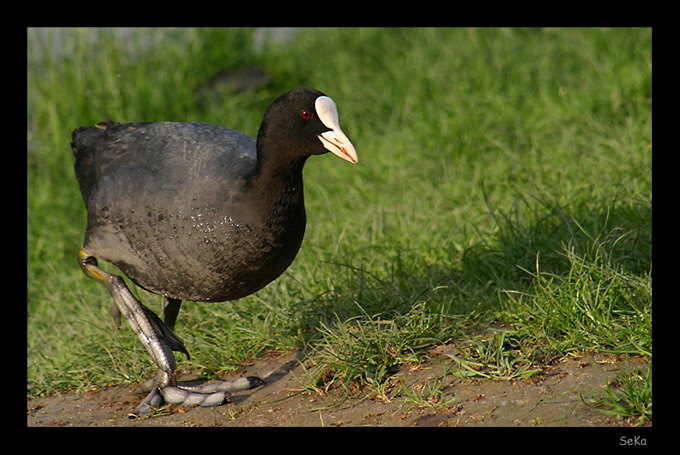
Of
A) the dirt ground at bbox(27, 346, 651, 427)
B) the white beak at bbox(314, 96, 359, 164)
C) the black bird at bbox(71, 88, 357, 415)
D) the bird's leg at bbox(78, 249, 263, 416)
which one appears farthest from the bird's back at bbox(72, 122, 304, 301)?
the dirt ground at bbox(27, 346, 651, 427)

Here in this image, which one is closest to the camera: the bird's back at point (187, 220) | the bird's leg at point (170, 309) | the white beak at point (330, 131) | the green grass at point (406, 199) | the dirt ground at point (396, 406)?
the dirt ground at point (396, 406)

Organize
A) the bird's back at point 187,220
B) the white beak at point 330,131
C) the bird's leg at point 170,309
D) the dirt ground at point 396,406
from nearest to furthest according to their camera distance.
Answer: the dirt ground at point 396,406 < the white beak at point 330,131 < the bird's back at point 187,220 < the bird's leg at point 170,309

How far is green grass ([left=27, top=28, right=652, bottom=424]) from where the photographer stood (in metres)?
3.51

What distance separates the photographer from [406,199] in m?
5.37

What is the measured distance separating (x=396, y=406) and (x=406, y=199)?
2.39m

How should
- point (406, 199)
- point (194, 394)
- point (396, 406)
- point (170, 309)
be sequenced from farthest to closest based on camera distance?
point (406, 199), point (170, 309), point (194, 394), point (396, 406)

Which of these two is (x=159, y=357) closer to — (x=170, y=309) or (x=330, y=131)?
(x=170, y=309)

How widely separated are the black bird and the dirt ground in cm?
15

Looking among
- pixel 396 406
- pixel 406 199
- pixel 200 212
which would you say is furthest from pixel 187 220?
pixel 406 199

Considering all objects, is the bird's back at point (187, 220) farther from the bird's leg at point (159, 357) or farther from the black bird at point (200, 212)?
the bird's leg at point (159, 357)

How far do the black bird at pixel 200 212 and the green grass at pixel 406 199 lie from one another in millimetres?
467

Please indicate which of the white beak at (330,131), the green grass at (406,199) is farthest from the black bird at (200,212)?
the green grass at (406,199)

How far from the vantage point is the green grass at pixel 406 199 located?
138 inches

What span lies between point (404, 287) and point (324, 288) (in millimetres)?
448
